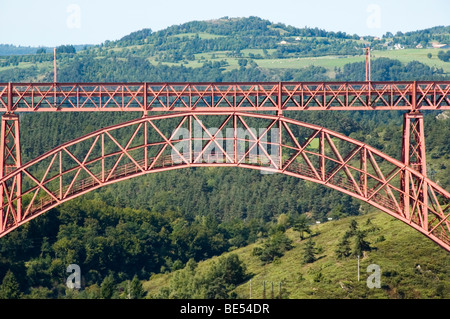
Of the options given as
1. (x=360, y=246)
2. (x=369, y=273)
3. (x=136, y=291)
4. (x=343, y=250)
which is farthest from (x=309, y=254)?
(x=136, y=291)

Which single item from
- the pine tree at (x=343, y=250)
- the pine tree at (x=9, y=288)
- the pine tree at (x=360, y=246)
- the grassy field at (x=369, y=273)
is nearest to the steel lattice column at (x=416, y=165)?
the grassy field at (x=369, y=273)

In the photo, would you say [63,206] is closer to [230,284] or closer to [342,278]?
[230,284]

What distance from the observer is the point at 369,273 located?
258ft

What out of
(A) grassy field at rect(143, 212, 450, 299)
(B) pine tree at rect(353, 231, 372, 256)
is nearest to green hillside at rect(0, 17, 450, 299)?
(A) grassy field at rect(143, 212, 450, 299)

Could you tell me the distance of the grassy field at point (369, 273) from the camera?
7506cm

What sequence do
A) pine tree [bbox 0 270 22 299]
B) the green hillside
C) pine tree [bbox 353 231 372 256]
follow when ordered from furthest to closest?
pine tree [bbox 353 231 372 256], pine tree [bbox 0 270 22 299], the green hillside

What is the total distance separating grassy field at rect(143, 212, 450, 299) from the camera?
2955 inches

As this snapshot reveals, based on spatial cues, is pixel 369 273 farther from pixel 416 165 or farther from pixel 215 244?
pixel 215 244

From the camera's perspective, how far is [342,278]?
78.9m

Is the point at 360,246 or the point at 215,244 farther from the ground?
the point at 360,246

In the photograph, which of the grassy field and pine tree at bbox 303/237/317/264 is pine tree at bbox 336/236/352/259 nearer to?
the grassy field
